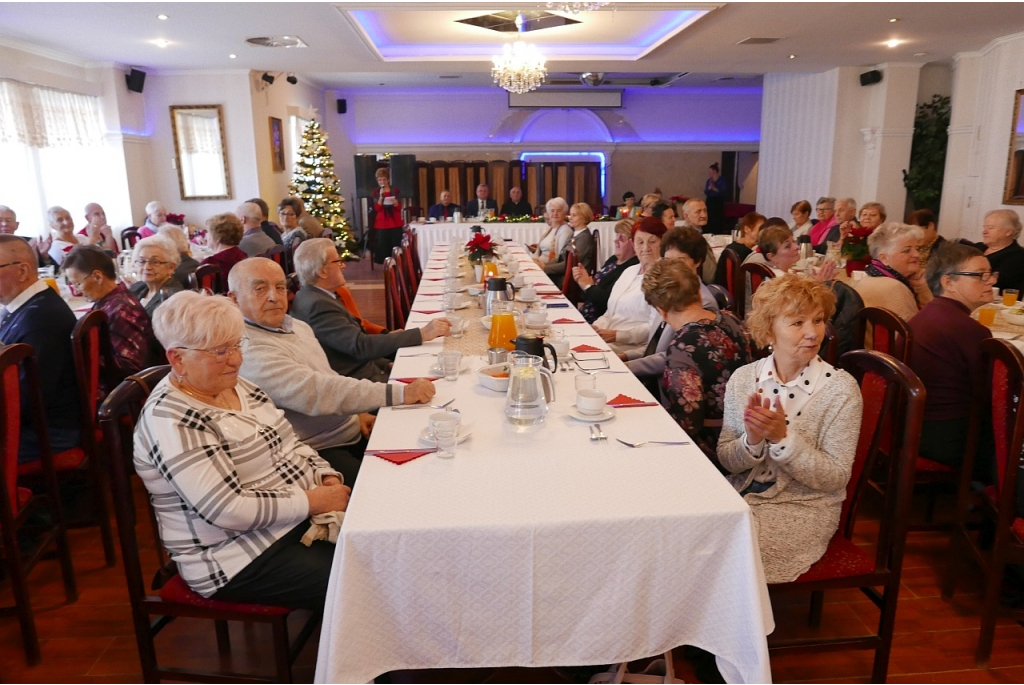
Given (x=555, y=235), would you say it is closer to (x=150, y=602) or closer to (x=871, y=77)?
(x=871, y=77)

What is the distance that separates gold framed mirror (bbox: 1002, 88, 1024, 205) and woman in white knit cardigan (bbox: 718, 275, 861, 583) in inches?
282

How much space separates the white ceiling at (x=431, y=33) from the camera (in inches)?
232

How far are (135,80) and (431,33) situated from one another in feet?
12.5

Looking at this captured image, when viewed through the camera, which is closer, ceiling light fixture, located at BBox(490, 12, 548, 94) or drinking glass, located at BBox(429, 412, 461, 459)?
drinking glass, located at BBox(429, 412, 461, 459)

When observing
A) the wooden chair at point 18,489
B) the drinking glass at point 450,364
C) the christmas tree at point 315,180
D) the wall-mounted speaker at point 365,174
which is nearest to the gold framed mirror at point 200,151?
the christmas tree at point 315,180

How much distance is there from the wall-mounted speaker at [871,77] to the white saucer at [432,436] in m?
9.64

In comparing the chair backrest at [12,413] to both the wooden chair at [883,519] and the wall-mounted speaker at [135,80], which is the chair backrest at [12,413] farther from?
the wall-mounted speaker at [135,80]

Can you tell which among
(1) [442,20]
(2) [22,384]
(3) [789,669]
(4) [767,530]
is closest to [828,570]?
(4) [767,530]

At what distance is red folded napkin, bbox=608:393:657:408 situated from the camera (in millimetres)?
2299

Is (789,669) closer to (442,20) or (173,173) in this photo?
(442,20)

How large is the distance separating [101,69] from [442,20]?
4207 millimetres

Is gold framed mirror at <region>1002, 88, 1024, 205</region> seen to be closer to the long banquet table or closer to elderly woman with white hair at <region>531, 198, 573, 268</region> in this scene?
elderly woman with white hair at <region>531, 198, 573, 268</region>

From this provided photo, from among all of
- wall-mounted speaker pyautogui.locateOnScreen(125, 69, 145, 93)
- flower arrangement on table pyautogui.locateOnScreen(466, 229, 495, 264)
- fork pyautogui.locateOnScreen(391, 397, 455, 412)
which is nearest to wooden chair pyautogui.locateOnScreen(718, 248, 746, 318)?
Answer: flower arrangement on table pyautogui.locateOnScreen(466, 229, 495, 264)

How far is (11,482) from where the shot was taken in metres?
2.29
